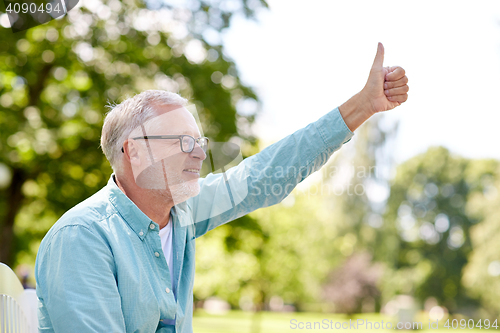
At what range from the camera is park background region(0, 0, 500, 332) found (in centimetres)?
562

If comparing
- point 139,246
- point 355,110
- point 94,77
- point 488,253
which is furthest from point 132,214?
point 488,253

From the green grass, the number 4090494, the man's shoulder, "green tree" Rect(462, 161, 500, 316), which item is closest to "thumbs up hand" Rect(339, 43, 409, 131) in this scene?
the man's shoulder

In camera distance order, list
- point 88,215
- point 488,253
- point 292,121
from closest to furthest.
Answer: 1. point 88,215
2. point 292,121
3. point 488,253

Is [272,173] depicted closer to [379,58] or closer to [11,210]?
[379,58]

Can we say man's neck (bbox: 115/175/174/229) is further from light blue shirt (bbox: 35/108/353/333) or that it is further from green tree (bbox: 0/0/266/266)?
green tree (bbox: 0/0/266/266)

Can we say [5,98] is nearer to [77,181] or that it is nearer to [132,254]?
[77,181]

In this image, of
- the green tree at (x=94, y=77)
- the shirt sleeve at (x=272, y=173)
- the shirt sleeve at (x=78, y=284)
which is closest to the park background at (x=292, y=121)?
the green tree at (x=94, y=77)

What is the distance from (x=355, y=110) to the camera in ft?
4.15

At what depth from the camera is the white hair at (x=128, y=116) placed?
126cm

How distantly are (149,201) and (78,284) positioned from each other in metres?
0.35

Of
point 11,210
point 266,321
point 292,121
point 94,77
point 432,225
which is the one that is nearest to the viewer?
point 94,77

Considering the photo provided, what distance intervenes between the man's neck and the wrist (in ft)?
1.81

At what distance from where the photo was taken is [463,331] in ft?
51.6

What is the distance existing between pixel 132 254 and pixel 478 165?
66.4ft
